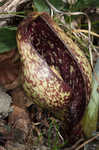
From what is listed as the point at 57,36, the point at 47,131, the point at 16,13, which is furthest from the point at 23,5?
the point at 47,131

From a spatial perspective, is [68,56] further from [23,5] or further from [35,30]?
[23,5]

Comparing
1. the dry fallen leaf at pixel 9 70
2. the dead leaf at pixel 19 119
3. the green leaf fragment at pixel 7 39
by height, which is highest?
the green leaf fragment at pixel 7 39

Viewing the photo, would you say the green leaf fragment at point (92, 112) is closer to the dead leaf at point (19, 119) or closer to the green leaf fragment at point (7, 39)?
the dead leaf at point (19, 119)

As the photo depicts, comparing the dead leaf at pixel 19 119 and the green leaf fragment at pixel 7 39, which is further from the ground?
the green leaf fragment at pixel 7 39

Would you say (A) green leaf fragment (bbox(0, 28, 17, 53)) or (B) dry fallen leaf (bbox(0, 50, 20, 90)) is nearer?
(A) green leaf fragment (bbox(0, 28, 17, 53))

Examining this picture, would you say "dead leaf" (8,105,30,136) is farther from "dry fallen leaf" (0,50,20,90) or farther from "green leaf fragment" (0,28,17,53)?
"green leaf fragment" (0,28,17,53)

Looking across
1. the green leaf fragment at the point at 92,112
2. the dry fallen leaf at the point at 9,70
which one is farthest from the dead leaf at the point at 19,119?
the green leaf fragment at the point at 92,112

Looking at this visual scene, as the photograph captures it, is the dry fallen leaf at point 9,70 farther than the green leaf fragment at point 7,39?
Yes

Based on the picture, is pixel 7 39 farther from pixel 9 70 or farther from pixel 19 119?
pixel 19 119

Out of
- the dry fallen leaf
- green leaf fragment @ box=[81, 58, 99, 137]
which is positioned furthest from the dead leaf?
green leaf fragment @ box=[81, 58, 99, 137]

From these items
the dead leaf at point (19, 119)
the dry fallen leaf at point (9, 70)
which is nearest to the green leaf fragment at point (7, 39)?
the dry fallen leaf at point (9, 70)

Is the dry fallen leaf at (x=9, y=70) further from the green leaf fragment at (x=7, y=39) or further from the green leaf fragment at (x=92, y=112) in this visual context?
the green leaf fragment at (x=92, y=112)
